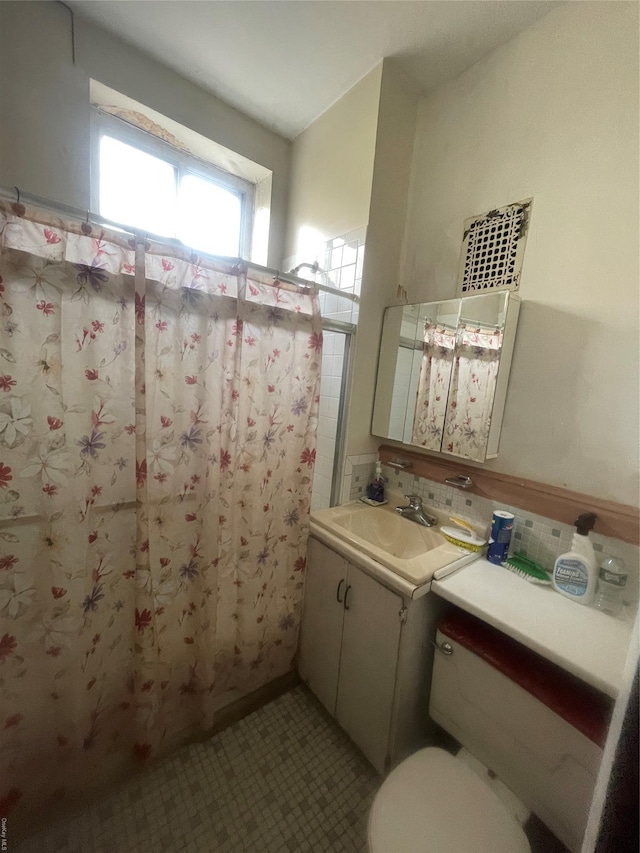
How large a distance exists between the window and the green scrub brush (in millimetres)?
1700

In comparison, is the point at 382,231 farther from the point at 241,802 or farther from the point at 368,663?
the point at 241,802

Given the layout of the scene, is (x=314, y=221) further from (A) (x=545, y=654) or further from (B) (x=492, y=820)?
(B) (x=492, y=820)

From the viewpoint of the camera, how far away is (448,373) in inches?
55.7

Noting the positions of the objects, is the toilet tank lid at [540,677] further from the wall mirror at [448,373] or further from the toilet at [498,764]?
the wall mirror at [448,373]

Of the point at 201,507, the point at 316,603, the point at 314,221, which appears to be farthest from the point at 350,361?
the point at 316,603

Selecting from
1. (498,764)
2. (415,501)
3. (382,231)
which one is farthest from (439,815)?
(382,231)

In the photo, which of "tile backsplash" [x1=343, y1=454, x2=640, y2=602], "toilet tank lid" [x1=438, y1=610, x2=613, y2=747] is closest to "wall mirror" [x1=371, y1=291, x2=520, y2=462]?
"tile backsplash" [x1=343, y1=454, x2=640, y2=602]

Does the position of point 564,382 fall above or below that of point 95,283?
below

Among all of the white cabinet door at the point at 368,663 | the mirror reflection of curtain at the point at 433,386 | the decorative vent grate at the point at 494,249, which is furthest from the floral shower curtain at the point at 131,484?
the decorative vent grate at the point at 494,249

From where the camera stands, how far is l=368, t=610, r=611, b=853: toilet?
2.53ft

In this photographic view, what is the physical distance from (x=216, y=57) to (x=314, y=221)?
27.9 inches

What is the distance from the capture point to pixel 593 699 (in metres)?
0.83

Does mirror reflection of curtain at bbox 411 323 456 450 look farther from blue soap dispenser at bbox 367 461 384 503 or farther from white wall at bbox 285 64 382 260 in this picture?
white wall at bbox 285 64 382 260

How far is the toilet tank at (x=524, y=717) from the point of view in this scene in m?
0.79
